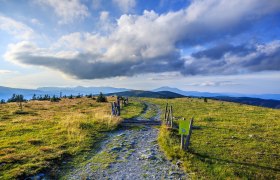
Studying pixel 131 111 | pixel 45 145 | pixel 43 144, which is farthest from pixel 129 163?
pixel 131 111

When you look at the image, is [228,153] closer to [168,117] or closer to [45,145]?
[168,117]

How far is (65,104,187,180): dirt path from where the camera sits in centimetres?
1115

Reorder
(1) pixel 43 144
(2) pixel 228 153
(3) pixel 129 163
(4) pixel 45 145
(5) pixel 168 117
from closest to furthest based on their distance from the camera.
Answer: (3) pixel 129 163
(2) pixel 228 153
(4) pixel 45 145
(1) pixel 43 144
(5) pixel 168 117

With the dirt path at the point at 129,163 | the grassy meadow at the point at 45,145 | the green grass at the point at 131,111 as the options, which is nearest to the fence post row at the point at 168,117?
the dirt path at the point at 129,163

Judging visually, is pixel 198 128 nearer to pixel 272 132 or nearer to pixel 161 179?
pixel 272 132

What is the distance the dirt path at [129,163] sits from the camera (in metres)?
11.1

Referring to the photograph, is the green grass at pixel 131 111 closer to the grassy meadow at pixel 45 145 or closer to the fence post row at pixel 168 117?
the fence post row at pixel 168 117

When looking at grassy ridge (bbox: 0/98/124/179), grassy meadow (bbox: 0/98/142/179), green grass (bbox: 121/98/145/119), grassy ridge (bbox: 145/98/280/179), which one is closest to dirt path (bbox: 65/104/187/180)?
grassy ridge (bbox: 145/98/280/179)

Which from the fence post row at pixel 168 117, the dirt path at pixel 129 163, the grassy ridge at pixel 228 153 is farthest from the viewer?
the fence post row at pixel 168 117

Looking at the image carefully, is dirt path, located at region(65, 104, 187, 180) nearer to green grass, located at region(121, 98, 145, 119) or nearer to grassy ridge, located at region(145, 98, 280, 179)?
grassy ridge, located at region(145, 98, 280, 179)

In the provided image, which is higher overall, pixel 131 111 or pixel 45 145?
pixel 131 111

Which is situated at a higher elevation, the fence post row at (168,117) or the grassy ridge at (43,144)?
the fence post row at (168,117)

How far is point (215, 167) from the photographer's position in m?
12.2

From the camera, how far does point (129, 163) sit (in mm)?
12945
